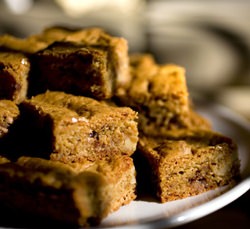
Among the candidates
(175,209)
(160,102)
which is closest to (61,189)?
(175,209)

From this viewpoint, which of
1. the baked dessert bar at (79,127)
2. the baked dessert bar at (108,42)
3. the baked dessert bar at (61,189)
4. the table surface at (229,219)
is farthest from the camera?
the baked dessert bar at (108,42)

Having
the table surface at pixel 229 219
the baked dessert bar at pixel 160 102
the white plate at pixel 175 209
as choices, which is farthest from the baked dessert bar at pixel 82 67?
the table surface at pixel 229 219

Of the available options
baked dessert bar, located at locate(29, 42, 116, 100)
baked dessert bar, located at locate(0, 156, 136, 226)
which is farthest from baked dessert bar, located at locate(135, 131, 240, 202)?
baked dessert bar, located at locate(29, 42, 116, 100)

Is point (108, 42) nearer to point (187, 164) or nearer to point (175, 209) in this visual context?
point (187, 164)

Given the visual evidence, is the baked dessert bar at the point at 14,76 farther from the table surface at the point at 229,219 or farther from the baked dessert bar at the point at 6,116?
the table surface at the point at 229,219

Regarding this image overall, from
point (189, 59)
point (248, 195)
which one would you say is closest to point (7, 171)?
point (248, 195)

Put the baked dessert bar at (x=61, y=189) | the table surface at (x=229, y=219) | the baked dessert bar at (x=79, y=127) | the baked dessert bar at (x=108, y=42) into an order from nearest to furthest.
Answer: the baked dessert bar at (x=61, y=189), the baked dessert bar at (x=79, y=127), the table surface at (x=229, y=219), the baked dessert bar at (x=108, y=42)

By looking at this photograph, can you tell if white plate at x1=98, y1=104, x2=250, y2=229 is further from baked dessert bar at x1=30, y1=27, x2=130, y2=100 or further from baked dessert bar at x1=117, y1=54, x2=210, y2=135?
baked dessert bar at x1=30, y1=27, x2=130, y2=100

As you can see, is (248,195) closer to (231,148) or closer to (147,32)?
(231,148)
